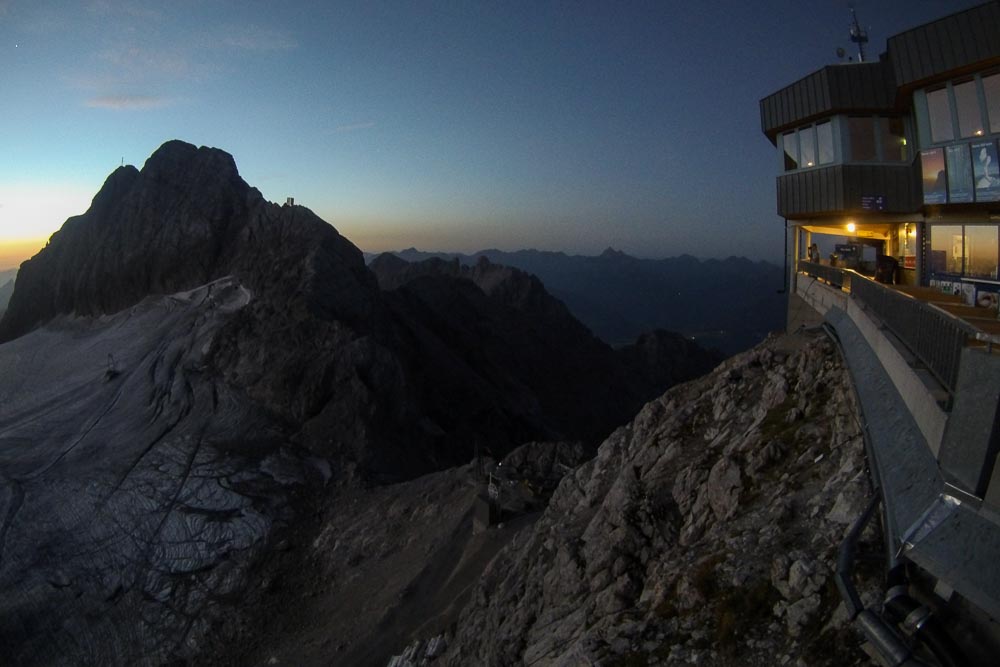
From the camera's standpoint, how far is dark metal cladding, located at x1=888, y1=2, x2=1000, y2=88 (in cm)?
1435

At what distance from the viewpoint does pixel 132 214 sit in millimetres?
51781

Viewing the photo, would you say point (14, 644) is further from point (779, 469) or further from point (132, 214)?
point (132, 214)

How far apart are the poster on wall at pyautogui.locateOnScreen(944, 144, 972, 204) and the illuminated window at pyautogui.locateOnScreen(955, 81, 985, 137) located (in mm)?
365

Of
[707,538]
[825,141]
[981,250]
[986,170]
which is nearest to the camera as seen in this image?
[707,538]

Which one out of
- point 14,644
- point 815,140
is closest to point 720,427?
point 815,140

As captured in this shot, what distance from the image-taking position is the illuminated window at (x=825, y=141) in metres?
19.5

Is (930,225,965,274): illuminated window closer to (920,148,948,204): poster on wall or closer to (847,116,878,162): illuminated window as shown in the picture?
(920,148,948,204): poster on wall

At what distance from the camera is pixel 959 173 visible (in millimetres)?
Answer: 15734

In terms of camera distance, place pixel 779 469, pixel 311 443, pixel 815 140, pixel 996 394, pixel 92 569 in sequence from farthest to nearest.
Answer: pixel 311 443 < pixel 92 569 < pixel 815 140 < pixel 779 469 < pixel 996 394

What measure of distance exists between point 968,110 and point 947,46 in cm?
157

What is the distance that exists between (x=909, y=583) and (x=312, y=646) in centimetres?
2064

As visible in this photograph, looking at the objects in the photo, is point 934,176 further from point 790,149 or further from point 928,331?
point 928,331

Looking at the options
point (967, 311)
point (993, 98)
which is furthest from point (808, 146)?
point (967, 311)

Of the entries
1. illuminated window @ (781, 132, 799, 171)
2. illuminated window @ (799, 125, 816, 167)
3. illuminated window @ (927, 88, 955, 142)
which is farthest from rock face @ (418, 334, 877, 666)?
illuminated window @ (781, 132, 799, 171)
